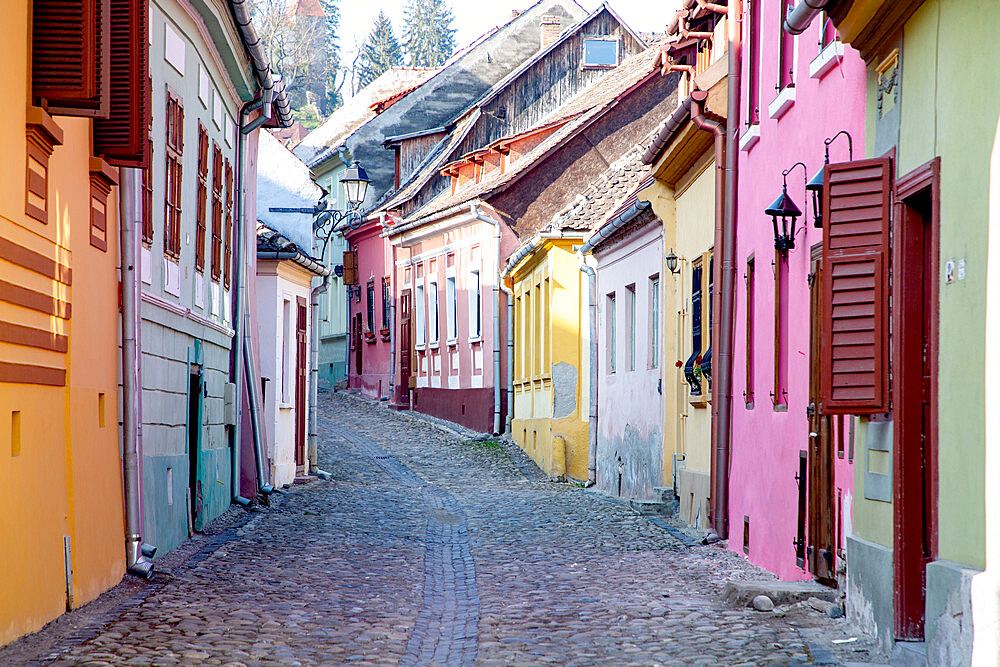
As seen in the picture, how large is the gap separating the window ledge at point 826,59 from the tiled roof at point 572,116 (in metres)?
19.4

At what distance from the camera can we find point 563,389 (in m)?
24.3

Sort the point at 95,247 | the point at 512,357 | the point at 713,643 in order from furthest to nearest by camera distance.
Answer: the point at 512,357, the point at 95,247, the point at 713,643

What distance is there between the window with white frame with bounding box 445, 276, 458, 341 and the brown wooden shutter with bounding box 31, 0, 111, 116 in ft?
83.5

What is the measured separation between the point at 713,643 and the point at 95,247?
202 inches

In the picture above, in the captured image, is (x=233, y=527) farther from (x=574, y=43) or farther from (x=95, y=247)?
(x=574, y=43)

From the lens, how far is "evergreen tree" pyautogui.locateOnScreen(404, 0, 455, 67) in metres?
86.5

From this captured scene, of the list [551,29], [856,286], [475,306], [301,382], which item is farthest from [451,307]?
[856,286]

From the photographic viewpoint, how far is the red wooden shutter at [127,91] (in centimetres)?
966

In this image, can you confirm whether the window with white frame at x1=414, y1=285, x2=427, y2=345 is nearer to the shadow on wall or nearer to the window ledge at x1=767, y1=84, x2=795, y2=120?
the shadow on wall

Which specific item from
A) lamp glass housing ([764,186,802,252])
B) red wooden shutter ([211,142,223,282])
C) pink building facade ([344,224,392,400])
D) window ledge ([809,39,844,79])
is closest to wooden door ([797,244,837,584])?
lamp glass housing ([764,186,802,252])

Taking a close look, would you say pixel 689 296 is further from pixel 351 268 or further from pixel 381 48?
pixel 381 48

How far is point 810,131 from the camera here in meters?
10.2

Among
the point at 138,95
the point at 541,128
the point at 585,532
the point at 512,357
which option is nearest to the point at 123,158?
the point at 138,95

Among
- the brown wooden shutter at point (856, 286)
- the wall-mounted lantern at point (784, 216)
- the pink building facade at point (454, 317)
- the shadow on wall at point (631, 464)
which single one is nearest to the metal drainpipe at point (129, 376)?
the wall-mounted lantern at point (784, 216)
